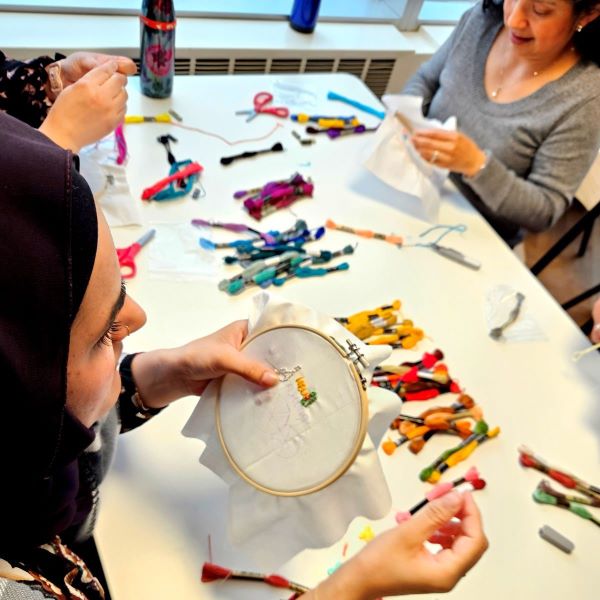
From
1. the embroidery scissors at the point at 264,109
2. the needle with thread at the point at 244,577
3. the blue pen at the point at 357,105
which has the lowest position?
the needle with thread at the point at 244,577

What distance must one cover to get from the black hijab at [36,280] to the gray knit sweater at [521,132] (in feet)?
3.25

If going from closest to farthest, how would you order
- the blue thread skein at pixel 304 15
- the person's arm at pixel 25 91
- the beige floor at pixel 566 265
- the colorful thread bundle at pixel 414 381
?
the colorful thread bundle at pixel 414 381 → the person's arm at pixel 25 91 → the blue thread skein at pixel 304 15 → the beige floor at pixel 566 265

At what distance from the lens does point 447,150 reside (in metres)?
1.12

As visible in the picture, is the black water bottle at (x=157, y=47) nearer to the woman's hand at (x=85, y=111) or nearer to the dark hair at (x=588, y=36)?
the woman's hand at (x=85, y=111)

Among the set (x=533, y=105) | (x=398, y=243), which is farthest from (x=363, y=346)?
(x=533, y=105)

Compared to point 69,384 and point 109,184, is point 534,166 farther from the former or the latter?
point 69,384

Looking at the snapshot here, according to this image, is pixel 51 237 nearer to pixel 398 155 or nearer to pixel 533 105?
pixel 398 155

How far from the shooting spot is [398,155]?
1135mm

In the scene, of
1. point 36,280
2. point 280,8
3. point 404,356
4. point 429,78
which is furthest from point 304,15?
point 36,280

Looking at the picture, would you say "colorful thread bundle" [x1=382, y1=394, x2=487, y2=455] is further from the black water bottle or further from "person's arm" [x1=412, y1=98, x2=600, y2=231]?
the black water bottle

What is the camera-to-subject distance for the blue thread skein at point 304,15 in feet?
5.54

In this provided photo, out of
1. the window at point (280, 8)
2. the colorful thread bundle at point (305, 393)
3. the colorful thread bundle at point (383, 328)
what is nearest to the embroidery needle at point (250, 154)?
the colorful thread bundle at point (383, 328)

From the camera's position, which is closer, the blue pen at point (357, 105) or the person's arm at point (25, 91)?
the person's arm at point (25, 91)

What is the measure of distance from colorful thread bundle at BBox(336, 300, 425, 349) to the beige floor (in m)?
1.34
